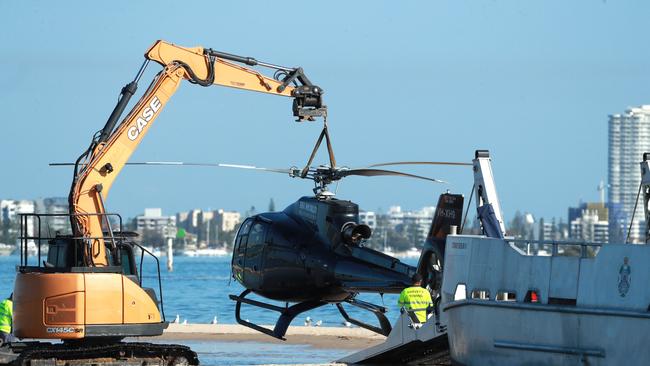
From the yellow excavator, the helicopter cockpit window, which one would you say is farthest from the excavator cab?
the helicopter cockpit window

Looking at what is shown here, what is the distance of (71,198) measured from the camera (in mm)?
19656

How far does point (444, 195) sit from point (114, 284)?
5.11 m

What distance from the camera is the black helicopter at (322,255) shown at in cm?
2131

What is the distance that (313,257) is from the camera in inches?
896

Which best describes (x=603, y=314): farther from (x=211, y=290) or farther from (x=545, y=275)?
(x=211, y=290)

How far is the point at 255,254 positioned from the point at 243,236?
1.84 ft

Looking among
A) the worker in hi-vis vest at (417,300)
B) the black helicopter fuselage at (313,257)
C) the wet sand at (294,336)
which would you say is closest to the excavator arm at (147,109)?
the black helicopter fuselage at (313,257)

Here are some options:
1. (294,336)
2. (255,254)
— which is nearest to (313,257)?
(255,254)

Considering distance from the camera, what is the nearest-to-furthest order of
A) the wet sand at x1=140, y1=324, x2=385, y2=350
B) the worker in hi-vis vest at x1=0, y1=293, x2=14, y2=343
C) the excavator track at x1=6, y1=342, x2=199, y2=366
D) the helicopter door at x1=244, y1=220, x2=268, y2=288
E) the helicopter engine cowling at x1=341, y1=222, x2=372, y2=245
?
the excavator track at x1=6, y1=342, x2=199, y2=366, the worker in hi-vis vest at x1=0, y1=293, x2=14, y2=343, the helicopter engine cowling at x1=341, y1=222, x2=372, y2=245, the helicopter door at x1=244, y1=220, x2=268, y2=288, the wet sand at x1=140, y1=324, x2=385, y2=350

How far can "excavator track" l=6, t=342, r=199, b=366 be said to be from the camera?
62.3 ft

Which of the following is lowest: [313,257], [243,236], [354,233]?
[313,257]

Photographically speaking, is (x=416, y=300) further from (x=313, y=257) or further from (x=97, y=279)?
(x=97, y=279)

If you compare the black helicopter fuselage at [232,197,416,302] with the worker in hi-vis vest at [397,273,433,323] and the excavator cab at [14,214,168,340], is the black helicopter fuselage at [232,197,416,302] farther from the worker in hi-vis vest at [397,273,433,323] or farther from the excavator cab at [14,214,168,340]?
the excavator cab at [14,214,168,340]

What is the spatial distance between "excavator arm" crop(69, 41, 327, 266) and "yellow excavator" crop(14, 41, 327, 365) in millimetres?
14
